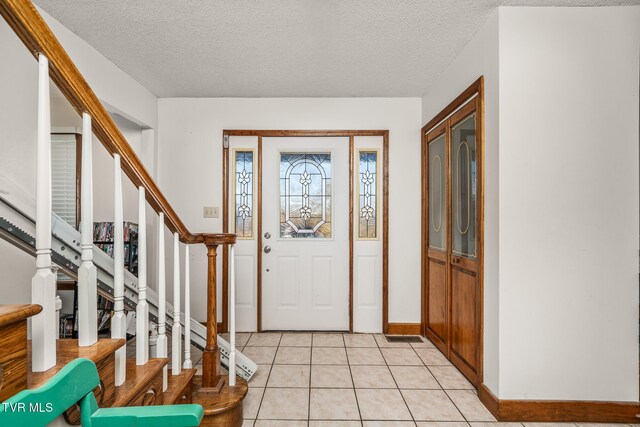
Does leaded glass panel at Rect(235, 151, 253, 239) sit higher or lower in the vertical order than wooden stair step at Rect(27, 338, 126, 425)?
higher

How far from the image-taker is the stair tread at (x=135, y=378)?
1.14m

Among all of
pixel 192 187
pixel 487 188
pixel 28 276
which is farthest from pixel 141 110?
pixel 487 188

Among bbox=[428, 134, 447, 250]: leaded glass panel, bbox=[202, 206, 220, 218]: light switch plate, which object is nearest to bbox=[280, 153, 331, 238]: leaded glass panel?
bbox=[202, 206, 220, 218]: light switch plate

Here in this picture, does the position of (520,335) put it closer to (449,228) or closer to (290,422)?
(449,228)

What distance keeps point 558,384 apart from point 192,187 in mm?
3462

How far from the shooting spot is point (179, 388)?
163 centimetres

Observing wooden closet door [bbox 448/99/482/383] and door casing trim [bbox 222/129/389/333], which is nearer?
wooden closet door [bbox 448/99/482/383]

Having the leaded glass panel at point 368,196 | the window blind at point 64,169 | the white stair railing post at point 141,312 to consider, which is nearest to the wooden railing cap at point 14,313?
the white stair railing post at point 141,312

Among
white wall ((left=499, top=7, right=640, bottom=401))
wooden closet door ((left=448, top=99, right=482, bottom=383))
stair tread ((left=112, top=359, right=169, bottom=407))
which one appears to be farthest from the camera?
wooden closet door ((left=448, top=99, right=482, bottom=383))

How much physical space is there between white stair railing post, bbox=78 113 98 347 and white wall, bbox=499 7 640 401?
2.08 meters

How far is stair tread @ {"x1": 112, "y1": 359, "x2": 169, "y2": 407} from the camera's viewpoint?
1142mm

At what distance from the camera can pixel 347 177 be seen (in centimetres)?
Answer: 365

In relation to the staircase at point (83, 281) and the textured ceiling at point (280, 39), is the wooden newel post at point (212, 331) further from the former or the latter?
the textured ceiling at point (280, 39)

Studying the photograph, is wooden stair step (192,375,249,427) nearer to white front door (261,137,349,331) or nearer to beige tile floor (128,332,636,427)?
beige tile floor (128,332,636,427)
